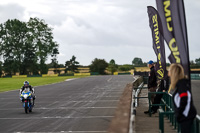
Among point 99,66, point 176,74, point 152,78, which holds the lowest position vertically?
point 152,78

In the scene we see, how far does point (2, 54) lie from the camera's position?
103m

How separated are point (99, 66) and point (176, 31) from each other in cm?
13642

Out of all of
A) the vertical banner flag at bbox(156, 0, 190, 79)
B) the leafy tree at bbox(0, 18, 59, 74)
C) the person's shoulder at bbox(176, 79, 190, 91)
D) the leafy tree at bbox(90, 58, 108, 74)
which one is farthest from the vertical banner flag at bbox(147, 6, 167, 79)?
the leafy tree at bbox(90, 58, 108, 74)

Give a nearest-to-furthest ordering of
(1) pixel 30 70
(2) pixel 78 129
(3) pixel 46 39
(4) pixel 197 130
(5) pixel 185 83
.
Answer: (5) pixel 185 83 < (4) pixel 197 130 < (2) pixel 78 129 < (3) pixel 46 39 < (1) pixel 30 70

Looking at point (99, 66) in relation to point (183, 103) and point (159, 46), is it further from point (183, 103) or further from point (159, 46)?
point (183, 103)

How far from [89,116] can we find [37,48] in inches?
3574

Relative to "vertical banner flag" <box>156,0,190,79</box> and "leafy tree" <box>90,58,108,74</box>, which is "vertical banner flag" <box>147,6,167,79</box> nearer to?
"vertical banner flag" <box>156,0,190,79</box>

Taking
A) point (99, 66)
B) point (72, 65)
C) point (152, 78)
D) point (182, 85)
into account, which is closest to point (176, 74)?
point (182, 85)

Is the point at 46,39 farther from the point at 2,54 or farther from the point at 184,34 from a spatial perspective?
the point at 184,34

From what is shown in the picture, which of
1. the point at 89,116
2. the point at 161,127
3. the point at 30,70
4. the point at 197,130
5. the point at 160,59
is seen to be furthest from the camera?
the point at 30,70

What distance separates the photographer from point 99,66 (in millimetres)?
143875

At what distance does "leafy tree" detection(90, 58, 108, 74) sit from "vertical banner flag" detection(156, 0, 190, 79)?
445 feet

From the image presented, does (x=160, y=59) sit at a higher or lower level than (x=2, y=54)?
lower

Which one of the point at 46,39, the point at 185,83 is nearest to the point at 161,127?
the point at 185,83
